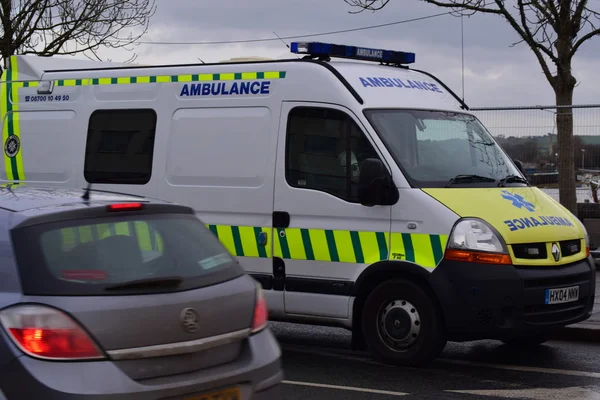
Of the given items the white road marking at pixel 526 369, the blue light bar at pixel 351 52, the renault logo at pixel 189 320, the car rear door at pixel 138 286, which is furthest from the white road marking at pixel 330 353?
the renault logo at pixel 189 320

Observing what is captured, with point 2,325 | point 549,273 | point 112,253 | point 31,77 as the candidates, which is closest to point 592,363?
point 549,273

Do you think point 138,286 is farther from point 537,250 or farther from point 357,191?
point 537,250

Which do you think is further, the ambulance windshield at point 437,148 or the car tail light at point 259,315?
the ambulance windshield at point 437,148

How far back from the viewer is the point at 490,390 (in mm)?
7285

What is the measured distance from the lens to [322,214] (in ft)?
27.1

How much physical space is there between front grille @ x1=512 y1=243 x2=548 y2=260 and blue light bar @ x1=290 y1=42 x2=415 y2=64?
2437mm

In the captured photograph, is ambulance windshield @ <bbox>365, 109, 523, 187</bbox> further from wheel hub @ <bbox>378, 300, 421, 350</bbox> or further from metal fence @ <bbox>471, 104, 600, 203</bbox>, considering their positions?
metal fence @ <bbox>471, 104, 600, 203</bbox>

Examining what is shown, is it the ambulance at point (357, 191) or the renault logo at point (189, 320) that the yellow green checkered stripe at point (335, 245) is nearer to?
the ambulance at point (357, 191)

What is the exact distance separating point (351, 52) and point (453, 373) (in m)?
3.03

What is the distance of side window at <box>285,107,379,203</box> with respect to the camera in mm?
8180

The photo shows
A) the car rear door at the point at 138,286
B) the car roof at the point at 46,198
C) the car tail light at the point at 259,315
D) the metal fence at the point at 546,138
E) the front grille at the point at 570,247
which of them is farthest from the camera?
the metal fence at the point at 546,138

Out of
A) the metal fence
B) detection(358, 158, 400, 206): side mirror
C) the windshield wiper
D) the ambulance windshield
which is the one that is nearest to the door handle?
detection(358, 158, 400, 206): side mirror

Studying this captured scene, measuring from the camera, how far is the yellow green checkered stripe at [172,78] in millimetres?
8695

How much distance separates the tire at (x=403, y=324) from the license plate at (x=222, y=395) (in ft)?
11.1
